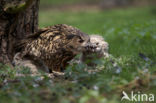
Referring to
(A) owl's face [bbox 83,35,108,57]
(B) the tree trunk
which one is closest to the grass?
(A) owl's face [bbox 83,35,108,57]

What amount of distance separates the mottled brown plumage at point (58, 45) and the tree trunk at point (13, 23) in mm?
397

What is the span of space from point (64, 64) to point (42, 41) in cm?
52

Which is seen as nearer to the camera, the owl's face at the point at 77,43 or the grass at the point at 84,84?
the grass at the point at 84,84

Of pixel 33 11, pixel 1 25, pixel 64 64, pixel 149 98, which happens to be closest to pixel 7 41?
pixel 1 25

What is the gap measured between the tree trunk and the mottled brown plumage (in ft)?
1.30

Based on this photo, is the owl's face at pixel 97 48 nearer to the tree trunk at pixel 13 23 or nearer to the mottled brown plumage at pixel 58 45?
the mottled brown plumage at pixel 58 45

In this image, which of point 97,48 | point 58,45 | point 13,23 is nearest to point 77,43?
point 58,45

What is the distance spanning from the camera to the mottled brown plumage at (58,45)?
17.3ft

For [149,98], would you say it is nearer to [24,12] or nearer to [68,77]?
[68,77]

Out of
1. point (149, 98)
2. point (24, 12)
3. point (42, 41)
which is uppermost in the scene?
point (24, 12)

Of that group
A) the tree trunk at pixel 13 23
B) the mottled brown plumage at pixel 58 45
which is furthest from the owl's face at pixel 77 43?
the tree trunk at pixel 13 23

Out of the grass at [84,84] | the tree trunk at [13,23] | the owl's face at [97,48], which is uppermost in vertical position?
the tree trunk at [13,23]

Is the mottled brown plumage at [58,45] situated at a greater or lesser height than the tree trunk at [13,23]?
lesser

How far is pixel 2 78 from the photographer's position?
4.99 meters
